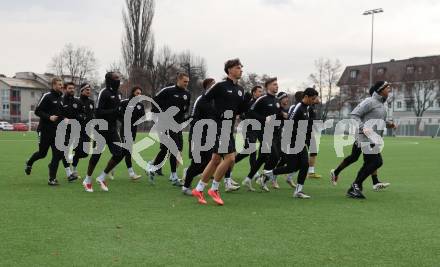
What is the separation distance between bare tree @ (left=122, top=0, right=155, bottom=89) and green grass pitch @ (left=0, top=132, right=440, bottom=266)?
55326 millimetres

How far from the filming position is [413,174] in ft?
46.2

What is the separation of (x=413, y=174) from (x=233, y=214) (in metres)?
8.26

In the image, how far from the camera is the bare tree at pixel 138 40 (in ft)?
212

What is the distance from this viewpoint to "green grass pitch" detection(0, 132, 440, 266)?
202 inches

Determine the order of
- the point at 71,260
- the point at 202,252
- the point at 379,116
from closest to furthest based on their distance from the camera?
the point at 71,260, the point at 202,252, the point at 379,116

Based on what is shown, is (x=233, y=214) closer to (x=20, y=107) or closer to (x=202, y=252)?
(x=202, y=252)

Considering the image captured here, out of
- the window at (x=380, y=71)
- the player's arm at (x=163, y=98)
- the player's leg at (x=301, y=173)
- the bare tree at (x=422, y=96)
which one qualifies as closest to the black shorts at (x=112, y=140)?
the player's arm at (x=163, y=98)

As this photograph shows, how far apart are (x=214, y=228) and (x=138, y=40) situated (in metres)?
60.0

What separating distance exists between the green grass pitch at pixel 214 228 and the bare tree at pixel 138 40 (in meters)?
55.3

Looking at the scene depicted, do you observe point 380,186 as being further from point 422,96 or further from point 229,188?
point 422,96

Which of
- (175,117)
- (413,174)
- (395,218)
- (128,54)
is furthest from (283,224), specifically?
(128,54)

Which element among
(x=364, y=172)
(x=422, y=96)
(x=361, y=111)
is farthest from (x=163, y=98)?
(x=422, y=96)

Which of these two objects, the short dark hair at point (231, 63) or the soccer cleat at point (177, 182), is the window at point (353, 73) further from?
the short dark hair at point (231, 63)

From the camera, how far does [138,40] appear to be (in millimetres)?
64312
